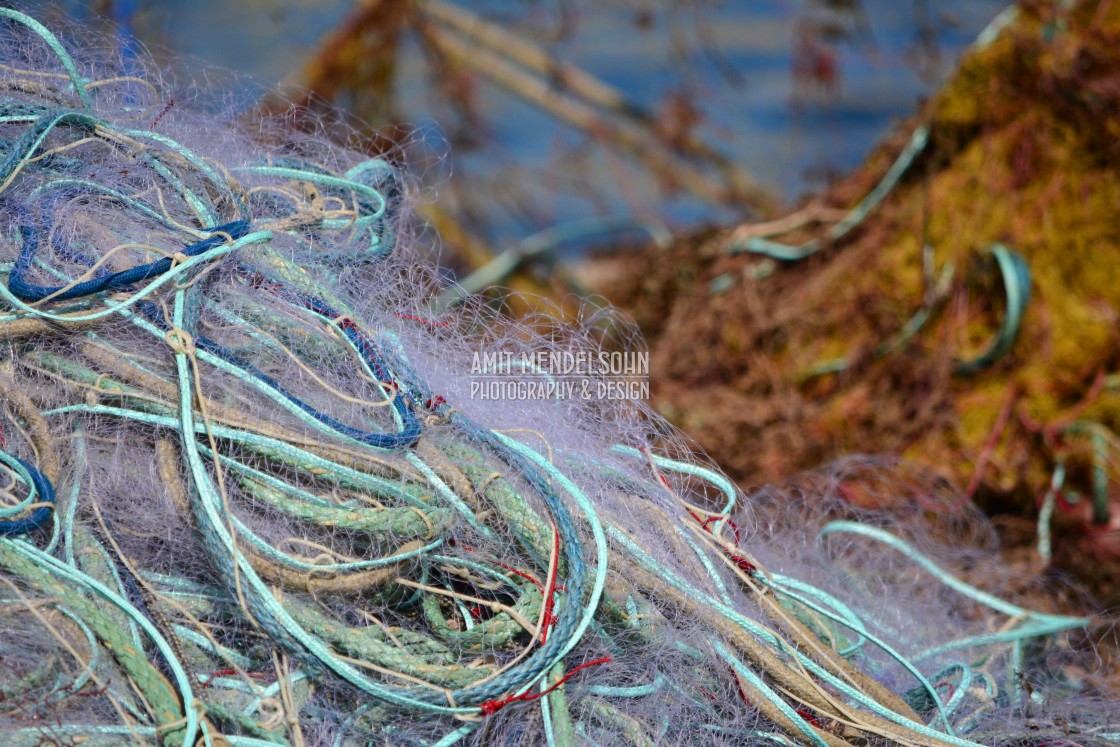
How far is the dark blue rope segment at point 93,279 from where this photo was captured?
3.27 feet

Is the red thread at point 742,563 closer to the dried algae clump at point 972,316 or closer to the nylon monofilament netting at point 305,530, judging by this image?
the nylon monofilament netting at point 305,530

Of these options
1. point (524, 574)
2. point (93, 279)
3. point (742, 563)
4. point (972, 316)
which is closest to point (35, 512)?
point (93, 279)

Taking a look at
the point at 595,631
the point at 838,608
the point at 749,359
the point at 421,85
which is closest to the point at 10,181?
the point at 595,631

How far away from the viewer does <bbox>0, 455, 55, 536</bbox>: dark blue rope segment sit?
93 cm

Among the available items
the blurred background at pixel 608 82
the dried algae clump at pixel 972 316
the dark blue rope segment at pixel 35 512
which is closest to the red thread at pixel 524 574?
the dark blue rope segment at pixel 35 512

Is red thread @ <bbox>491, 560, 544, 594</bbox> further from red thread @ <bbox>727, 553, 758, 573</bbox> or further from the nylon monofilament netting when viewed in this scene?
red thread @ <bbox>727, 553, 758, 573</bbox>

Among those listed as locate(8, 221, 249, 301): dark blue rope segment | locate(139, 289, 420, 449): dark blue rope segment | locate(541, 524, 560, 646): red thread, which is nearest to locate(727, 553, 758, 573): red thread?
locate(541, 524, 560, 646): red thread

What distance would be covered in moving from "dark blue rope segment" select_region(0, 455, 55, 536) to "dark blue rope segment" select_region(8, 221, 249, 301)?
177mm

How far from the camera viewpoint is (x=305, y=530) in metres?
1.03

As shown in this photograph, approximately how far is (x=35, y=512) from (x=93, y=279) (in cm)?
26

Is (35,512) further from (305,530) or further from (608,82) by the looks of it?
(608,82)

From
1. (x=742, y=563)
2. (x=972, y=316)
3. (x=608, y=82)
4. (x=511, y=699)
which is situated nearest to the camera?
(x=511, y=699)

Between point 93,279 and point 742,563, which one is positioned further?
point 742,563

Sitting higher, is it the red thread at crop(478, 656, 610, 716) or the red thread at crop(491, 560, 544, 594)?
the red thread at crop(491, 560, 544, 594)
